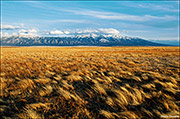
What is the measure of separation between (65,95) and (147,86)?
3888 mm

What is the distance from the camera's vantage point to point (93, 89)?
601 centimetres

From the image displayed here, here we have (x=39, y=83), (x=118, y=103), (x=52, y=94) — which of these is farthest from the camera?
(x=39, y=83)

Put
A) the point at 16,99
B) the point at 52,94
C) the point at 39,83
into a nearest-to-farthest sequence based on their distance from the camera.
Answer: the point at 16,99
the point at 52,94
the point at 39,83

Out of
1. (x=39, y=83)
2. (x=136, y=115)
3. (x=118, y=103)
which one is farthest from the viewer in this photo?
(x=39, y=83)

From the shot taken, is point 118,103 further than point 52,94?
No

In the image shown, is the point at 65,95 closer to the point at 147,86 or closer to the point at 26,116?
the point at 26,116

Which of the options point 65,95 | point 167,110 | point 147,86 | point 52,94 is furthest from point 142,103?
point 52,94

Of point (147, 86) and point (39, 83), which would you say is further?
point (39, 83)

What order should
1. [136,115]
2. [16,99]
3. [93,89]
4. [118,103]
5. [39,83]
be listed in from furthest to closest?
[39,83]
[93,89]
[16,99]
[118,103]
[136,115]

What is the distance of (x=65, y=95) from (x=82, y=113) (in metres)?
1.39

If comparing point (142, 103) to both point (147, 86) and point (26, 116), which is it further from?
point (26, 116)

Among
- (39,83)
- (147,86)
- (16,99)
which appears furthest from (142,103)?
(39,83)

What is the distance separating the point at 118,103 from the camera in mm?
4594

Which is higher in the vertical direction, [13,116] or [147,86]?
[147,86]
